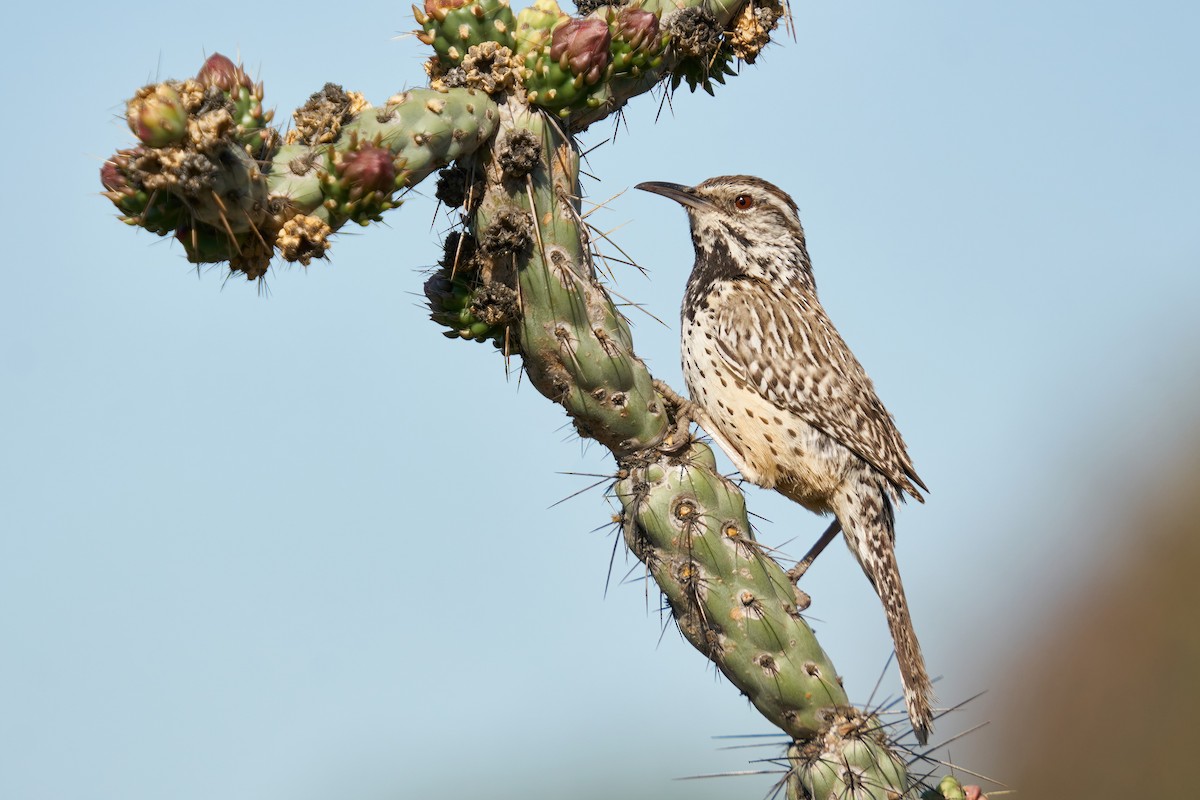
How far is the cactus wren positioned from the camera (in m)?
4.04

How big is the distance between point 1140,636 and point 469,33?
12438 millimetres

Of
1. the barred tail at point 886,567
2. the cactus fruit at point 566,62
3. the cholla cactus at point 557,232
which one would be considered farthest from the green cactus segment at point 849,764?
the cactus fruit at point 566,62

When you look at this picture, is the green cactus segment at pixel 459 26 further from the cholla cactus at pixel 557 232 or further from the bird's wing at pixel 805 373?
the bird's wing at pixel 805 373

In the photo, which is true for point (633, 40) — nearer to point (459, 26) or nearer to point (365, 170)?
point (459, 26)

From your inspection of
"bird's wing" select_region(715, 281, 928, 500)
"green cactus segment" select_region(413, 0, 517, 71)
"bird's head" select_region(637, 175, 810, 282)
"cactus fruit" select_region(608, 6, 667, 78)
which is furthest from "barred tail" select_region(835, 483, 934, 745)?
"green cactus segment" select_region(413, 0, 517, 71)

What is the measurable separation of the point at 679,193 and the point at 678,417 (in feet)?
4.38

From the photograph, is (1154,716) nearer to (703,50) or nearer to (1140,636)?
(1140,636)

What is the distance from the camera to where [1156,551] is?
551 inches

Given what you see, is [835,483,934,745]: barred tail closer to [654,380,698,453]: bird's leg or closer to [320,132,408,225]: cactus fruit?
[654,380,698,453]: bird's leg

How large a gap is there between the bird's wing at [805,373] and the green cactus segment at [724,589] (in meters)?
1.07

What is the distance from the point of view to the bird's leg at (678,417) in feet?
10.0

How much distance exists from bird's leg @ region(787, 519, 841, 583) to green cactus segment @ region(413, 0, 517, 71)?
190cm

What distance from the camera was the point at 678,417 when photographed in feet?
10.6

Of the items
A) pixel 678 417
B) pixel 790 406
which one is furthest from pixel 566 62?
pixel 790 406
